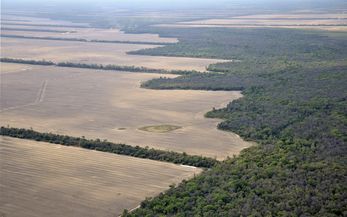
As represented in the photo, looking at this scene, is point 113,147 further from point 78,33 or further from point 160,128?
point 78,33

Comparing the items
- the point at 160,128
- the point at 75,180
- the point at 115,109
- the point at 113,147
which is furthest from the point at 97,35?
the point at 75,180

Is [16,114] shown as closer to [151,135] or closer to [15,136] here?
[15,136]

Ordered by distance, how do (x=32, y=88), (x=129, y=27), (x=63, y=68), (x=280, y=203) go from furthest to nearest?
1. (x=129, y=27)
2. (x=63, y=68)
3. (x=32, y=88)
4. (x=280, y=203)

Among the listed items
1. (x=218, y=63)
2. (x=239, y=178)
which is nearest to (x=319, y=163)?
(x=239, y=178)

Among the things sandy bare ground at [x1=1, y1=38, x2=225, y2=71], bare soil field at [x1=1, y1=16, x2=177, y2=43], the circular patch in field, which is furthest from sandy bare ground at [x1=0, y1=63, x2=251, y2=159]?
bare soil field at [x1=1, y1=16, x2=177, y2=43]

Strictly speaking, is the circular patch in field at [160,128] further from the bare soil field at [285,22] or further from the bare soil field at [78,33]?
the bare soil field at [285,22]

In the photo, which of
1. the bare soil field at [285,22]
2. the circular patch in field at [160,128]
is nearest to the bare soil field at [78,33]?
the bare soil field at [285,22]
